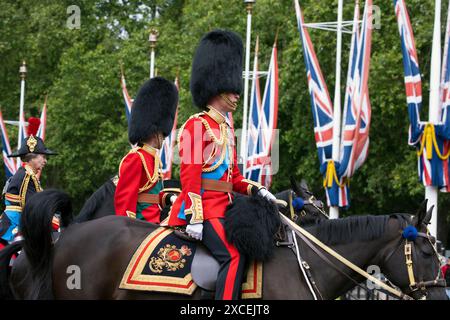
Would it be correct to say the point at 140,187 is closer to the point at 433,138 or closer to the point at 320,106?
the point at 433,138

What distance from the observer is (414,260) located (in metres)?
6.73

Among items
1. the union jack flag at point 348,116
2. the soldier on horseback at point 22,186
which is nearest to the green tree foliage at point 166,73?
the union jack flag at point 348,116

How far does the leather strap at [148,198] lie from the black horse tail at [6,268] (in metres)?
1.87

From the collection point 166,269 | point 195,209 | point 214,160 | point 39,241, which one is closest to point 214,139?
point 214,160

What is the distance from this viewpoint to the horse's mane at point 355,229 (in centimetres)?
688

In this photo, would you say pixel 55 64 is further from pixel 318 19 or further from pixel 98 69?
pixel 318 19

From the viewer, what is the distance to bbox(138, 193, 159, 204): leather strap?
9.20 metres

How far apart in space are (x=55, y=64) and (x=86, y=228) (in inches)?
1168

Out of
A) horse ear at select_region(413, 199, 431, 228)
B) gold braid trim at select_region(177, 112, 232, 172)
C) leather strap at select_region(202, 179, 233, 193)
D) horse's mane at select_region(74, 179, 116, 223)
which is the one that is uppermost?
gold braid trim at select_region(177, 112, 232, 172)

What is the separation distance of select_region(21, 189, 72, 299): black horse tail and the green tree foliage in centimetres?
1798

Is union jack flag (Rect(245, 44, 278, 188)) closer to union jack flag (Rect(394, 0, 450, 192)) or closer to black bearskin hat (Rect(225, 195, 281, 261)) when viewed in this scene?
union jack flag (Rect(394, 0, 450, 192))

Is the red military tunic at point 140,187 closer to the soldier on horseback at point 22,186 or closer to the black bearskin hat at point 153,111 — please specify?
the black bearskin hat at point 153,111

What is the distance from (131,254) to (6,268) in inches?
43.0

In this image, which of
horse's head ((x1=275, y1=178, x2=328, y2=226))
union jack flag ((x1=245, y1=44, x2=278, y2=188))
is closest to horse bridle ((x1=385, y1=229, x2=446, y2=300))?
horse's head ((x1=275, y1=178, x2=328, y2=226))
